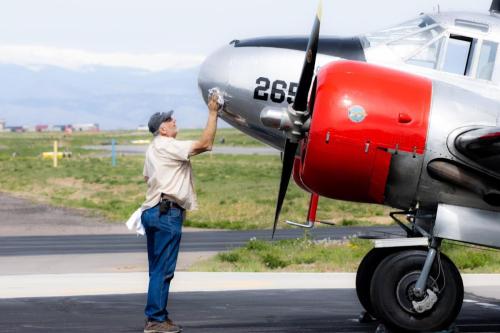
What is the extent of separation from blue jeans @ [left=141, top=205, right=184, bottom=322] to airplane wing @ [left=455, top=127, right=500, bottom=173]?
2.94m

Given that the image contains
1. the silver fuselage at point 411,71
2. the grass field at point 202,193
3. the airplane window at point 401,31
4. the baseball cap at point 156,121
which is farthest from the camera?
the grass field at point 202,193

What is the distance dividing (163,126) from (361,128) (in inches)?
86.3

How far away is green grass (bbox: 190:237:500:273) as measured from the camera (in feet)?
64.6

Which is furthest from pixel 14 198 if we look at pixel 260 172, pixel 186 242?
pixel 260 172

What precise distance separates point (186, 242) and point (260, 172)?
3692cm

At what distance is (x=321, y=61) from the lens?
12.9 m

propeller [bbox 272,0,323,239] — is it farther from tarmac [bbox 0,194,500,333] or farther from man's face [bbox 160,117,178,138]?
tarmac [bbox 0,194,500,333]

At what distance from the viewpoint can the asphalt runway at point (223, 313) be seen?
11289 mm

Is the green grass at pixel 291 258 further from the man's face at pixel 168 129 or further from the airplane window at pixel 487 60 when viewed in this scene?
the man's face at pixel 168 129

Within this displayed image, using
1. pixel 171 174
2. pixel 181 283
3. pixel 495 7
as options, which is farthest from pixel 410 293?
pixel 181 283

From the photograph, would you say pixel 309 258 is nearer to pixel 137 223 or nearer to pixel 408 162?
pixel 137 223

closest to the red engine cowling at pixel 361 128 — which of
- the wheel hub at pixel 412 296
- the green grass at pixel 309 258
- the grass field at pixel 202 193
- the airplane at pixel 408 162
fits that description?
the airplane at pixel 408 162

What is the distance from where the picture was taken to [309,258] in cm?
2123

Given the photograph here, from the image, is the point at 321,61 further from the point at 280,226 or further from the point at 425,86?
the point at 280,226
